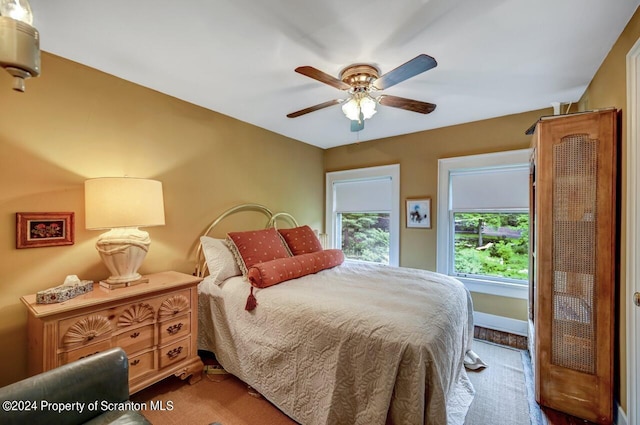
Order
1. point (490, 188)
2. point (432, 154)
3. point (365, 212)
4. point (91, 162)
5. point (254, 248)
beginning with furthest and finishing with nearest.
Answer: point (365, 212), point (432, 154), point (490, 188), point (254, 248), point (91, 162)

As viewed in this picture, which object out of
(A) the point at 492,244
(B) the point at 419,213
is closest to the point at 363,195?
(B) the point at 419,213

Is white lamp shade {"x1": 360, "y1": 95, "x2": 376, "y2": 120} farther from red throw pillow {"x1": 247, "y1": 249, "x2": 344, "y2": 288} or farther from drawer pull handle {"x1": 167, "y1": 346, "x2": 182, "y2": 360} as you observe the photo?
drawer pull handle {"x1": 167, "y1": 346, "x2": 182, "y2": 360}

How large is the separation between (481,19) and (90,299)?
9.25ft

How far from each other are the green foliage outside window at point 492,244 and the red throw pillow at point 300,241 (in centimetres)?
183

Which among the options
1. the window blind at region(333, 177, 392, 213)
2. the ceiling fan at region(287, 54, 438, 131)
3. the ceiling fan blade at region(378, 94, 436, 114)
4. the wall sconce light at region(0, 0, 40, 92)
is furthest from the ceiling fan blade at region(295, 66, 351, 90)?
the window blind at region(333, 177, 392, 213)

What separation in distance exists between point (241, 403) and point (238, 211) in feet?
6.21

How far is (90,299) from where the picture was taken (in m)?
1.63

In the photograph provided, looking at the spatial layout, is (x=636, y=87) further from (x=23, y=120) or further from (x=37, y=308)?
(x=23, y=120)

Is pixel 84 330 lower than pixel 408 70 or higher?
lower

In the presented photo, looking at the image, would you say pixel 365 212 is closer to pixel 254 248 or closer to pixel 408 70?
pixel 254 248

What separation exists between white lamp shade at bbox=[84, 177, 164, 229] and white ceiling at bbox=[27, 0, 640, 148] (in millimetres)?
886

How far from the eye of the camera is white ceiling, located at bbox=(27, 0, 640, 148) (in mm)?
1445

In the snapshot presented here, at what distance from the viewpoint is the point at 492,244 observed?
10.4 feet

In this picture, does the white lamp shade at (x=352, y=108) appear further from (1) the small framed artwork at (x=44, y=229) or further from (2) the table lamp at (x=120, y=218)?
(1) the small framed artwork at (x=44, y=229)
